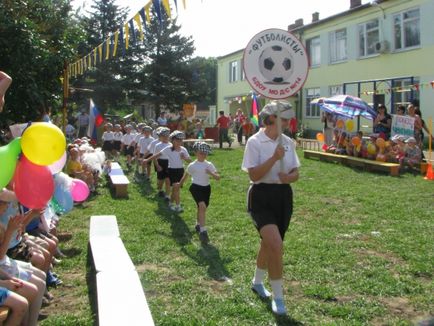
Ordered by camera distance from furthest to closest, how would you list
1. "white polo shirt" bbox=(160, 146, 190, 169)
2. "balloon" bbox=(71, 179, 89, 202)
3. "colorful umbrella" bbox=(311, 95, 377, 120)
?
1. "colorful umbrella" bbox=(311, 95, 377, 120)
2. "white polo shirt" bbox=(160, 146, 190, 169)
3. "balloon" bbox=(71, 179, 89, 202)

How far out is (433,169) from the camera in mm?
12609

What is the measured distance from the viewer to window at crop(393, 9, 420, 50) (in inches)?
837

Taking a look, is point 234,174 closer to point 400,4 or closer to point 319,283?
point 319,283

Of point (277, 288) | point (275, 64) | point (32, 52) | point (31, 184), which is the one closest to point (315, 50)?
point (32, 52)

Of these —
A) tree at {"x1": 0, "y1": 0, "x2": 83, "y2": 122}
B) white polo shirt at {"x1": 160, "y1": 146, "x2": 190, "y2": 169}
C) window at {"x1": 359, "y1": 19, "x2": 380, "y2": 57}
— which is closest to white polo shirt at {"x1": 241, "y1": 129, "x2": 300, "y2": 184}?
tree at {"x1": 0, "y1": 0, "x2": 83, "y2": 122}

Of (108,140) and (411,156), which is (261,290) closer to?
(411,156)

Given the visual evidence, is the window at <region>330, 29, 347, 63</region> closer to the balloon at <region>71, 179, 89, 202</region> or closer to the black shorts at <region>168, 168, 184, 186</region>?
the black shorts at <region>168, 168, 184, 186</region>

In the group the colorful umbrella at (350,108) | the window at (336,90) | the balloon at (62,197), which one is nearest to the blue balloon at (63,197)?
the balloon at (62,197)

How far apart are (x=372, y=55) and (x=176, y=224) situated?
18701 millimetres

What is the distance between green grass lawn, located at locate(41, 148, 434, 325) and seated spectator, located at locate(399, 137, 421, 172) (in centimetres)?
296

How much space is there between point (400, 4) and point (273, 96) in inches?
787

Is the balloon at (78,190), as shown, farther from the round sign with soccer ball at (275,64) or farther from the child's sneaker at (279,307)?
the child's sneaker at (279,307)

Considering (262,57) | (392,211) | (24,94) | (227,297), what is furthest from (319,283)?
(24,94)

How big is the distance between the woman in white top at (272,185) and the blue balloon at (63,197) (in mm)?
2371
